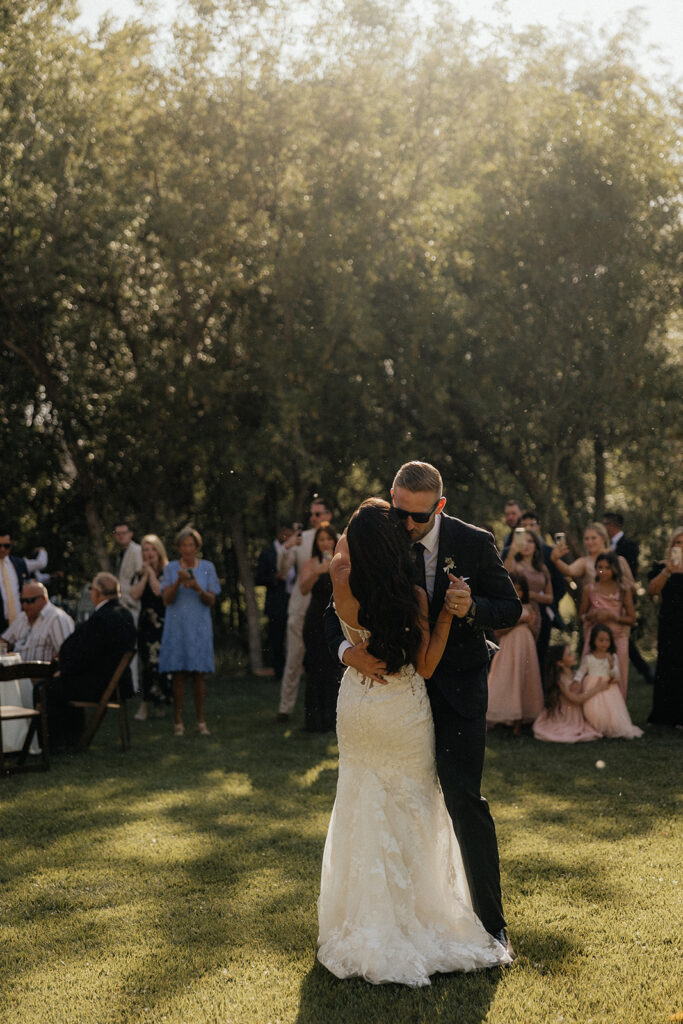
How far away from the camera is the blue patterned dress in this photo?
9930 mm

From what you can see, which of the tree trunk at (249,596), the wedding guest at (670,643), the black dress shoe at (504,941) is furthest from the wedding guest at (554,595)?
the black dress shoe at (504,941)

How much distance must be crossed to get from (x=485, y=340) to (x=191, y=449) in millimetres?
Answer: 4251

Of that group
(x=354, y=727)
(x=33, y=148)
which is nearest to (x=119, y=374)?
(x=33, y=148)

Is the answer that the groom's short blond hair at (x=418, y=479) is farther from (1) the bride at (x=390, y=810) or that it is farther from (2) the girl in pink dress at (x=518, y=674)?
(2) the girl in pink dress at (x=518, y=674)

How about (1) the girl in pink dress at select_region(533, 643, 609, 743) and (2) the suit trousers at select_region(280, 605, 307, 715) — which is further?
(2) the suit trousers at select_region(280, 605, 307, 715)

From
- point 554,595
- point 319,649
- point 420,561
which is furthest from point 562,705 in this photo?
point 420,561

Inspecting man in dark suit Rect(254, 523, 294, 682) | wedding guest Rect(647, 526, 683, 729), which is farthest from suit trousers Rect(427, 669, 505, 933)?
man in dark suit Rect(254, 523, 294, 682)

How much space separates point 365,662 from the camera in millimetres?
4160

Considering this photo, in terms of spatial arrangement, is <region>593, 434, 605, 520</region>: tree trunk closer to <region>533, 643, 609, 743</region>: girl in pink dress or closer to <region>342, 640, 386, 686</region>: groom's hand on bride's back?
<region>533, 643, 609, 743</region>: girl in pink dress

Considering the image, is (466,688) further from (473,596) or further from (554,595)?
(554,595)

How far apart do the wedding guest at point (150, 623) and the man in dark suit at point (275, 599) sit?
150cm

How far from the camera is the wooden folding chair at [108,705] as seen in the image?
907cm

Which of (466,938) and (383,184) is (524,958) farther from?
(383,184)

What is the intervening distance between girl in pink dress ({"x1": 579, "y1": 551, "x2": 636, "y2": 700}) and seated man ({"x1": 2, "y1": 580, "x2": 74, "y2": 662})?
15.7 ft
